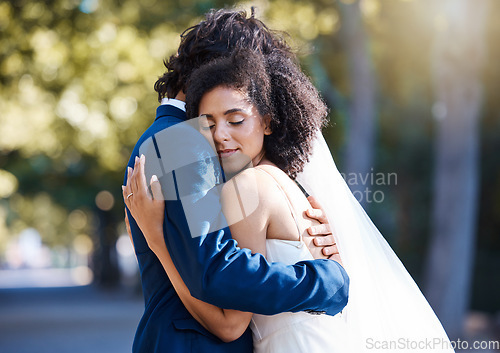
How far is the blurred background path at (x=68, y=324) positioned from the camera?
1175cm

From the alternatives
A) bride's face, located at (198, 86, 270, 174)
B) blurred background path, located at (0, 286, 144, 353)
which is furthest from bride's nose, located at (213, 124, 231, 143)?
blurred background path, located at (0, 286, 144, 353)

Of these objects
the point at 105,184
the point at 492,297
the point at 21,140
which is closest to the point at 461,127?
the point at 492,297

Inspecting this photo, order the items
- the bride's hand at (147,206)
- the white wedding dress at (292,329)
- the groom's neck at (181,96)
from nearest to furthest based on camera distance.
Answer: the bride's hand at (147,206) < the white wedding dress at (292,329) < the groom's neck at (181,96)

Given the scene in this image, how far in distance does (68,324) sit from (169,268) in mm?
13914

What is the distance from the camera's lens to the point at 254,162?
2.91 meters

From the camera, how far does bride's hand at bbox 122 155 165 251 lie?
2504 millimetres

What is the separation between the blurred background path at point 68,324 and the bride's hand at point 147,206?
8.89 meters

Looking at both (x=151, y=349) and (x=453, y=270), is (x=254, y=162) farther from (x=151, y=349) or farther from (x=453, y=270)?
(x=453, y=270)

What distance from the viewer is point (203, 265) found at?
2.35m

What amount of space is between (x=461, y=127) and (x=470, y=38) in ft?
4.55

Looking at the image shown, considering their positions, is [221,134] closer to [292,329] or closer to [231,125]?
[231,125]

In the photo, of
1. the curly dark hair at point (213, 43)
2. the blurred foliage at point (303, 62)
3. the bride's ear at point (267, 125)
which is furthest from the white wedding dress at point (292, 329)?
the blurred foliage at point (303, 62)

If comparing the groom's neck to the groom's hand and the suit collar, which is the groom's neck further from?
the groom's hand

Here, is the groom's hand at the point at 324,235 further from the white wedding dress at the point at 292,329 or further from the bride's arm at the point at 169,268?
the bride's arm at the point at 169,268
